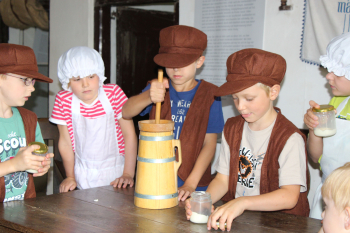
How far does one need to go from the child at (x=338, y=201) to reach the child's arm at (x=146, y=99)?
0.74 metres

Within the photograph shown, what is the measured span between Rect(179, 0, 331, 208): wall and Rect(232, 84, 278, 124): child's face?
1115 mm

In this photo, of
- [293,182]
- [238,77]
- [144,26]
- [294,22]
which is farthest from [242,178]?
[144,26]

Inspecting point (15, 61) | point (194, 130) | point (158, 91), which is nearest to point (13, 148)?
point (15, 61)

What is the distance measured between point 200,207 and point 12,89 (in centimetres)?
116

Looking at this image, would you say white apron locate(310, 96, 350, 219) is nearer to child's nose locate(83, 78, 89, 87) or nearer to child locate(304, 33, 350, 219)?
child locate(304, 33, 350, 219)

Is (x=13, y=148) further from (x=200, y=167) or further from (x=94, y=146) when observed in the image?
(x=200, y=167)

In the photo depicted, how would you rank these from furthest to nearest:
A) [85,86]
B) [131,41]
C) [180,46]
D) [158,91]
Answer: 1. [131,41]
2. [85,86]
3. [180,46]
4. [158,91]

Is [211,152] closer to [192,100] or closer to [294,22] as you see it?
[192,100]

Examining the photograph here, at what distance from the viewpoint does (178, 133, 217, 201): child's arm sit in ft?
5.70

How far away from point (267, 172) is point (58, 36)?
334 centimetres

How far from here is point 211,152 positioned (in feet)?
6.64

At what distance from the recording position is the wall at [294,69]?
8.63 ft

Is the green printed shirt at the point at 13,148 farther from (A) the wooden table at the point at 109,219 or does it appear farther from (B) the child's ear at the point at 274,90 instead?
(B) the child's ear at the point at 274,90

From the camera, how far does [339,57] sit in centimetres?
167
